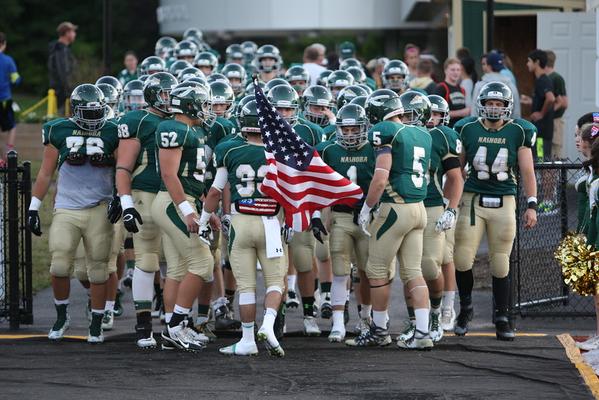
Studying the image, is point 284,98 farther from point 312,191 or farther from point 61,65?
point 61,65

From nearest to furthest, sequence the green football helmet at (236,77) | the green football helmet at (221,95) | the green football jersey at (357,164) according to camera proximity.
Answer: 1. the green football jersey at (357,164)
2. the green football helmet at (221,95)
3. the green football helmet at (236,77)

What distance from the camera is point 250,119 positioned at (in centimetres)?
975

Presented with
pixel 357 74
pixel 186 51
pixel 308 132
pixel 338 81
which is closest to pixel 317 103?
pixel 308 132

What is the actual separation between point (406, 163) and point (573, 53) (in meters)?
10.8

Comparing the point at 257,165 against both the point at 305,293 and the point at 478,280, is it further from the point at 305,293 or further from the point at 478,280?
the point at 478,280

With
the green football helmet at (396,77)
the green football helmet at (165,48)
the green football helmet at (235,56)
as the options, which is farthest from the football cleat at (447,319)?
the green football helmet at (165,48)

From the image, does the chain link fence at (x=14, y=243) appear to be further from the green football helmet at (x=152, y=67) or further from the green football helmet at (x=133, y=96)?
the green football helmet at (x=152, y=67)

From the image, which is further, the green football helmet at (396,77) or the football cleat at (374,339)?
the green football helmet at (396,77)

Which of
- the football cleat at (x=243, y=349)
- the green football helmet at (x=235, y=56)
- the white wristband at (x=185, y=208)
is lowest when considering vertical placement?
the football cleat at (x=243, y=349)

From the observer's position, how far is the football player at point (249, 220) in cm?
969

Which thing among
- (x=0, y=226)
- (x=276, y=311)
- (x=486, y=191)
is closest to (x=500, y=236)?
(x=486, y=191)

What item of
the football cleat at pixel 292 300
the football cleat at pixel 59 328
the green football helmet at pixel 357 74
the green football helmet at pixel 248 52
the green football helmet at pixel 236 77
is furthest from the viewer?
the green football helmet at pixel 248 52

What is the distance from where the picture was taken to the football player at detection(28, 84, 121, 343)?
33.4 feet

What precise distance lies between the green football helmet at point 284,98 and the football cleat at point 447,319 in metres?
1.97
